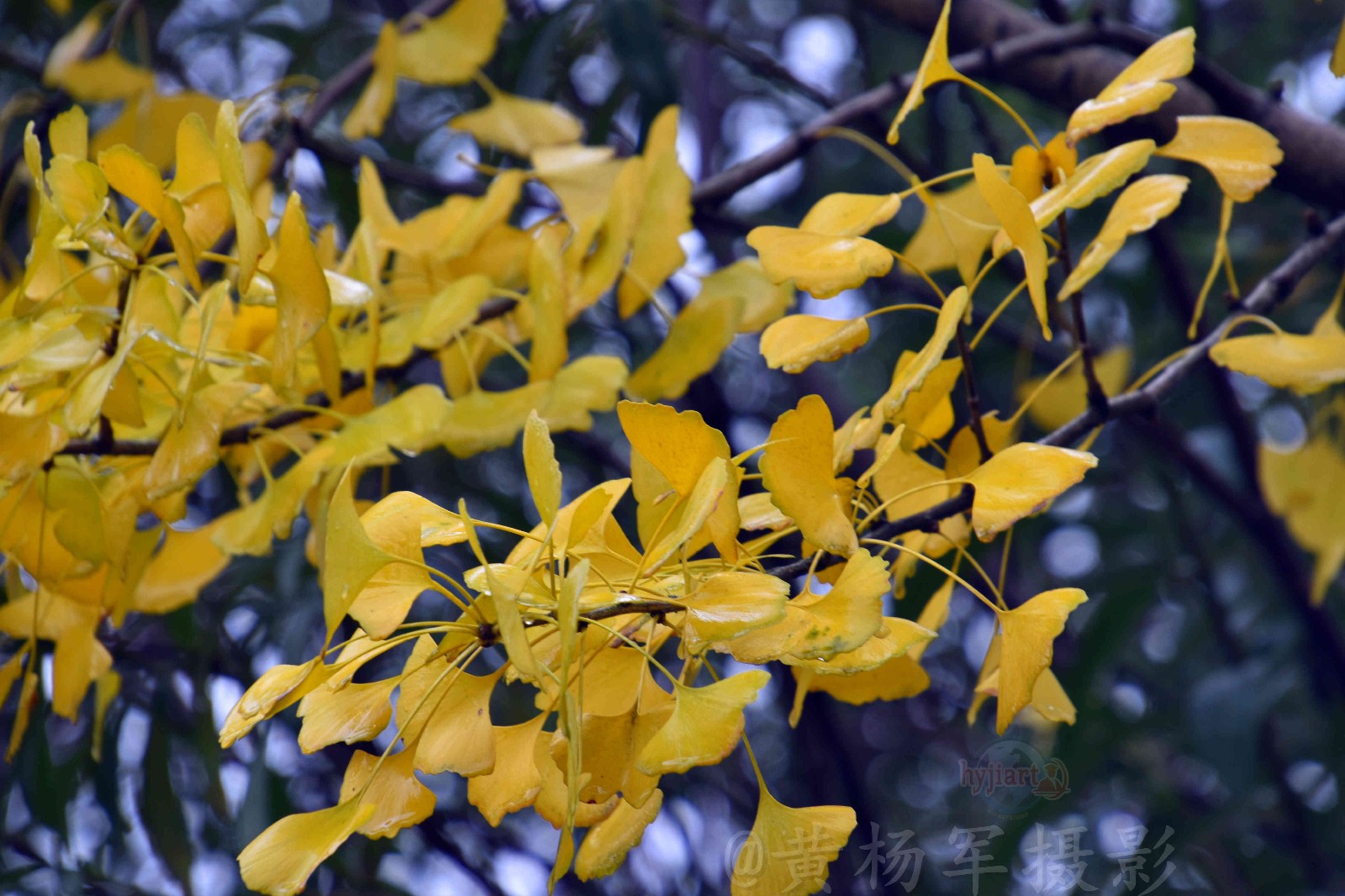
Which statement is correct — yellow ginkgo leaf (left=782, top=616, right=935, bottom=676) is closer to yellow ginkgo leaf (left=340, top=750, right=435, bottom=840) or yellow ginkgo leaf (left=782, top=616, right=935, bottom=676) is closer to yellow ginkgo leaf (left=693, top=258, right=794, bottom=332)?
yellow ginkgo leaf (left=340, top=750, right=435, bottom=840)

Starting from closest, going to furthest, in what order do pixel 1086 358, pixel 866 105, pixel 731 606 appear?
pixel 731 606 < pixel 1086 358 < pixel 866 105

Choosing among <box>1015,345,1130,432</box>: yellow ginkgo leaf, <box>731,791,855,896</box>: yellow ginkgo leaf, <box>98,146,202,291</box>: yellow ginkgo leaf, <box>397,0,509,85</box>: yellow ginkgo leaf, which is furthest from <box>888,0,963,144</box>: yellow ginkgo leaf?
<box>1015,345,1130,432</box>: yellow ginkgo leaf

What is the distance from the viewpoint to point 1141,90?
340 mm

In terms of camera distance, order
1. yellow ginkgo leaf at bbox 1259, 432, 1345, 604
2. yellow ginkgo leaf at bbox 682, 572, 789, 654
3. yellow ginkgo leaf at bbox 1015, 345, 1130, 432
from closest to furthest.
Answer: yellow ginkgo leaf at bbox 682, 572, 789, 654
yellow ginkgo leaf at bbox 1259, 432, 1345, 604
yellow ginkgo leaf at bbox 1015, 345, 1130, 432

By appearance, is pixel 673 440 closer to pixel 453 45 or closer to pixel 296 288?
pixel 296 288

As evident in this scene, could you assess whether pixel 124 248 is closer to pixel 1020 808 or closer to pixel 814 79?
pixel 1020 808

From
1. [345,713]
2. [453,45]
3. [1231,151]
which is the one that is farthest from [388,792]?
[453,45]

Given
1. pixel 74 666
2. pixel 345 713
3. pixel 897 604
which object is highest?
pixel 345 713

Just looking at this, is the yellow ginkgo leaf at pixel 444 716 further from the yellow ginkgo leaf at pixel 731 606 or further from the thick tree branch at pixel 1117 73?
the thick tree branch at pixel 1117 73

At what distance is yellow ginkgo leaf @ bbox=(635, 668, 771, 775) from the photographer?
269mm

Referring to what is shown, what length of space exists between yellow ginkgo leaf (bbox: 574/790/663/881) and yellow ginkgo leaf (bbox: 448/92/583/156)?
17.2 inches

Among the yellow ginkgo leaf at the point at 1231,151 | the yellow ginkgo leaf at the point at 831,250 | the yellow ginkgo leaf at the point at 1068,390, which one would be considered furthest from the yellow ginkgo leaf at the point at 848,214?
the yellow ginkgo leaf at the point at 1068,390

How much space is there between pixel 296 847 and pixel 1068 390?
0.70m

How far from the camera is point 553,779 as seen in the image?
32cm
